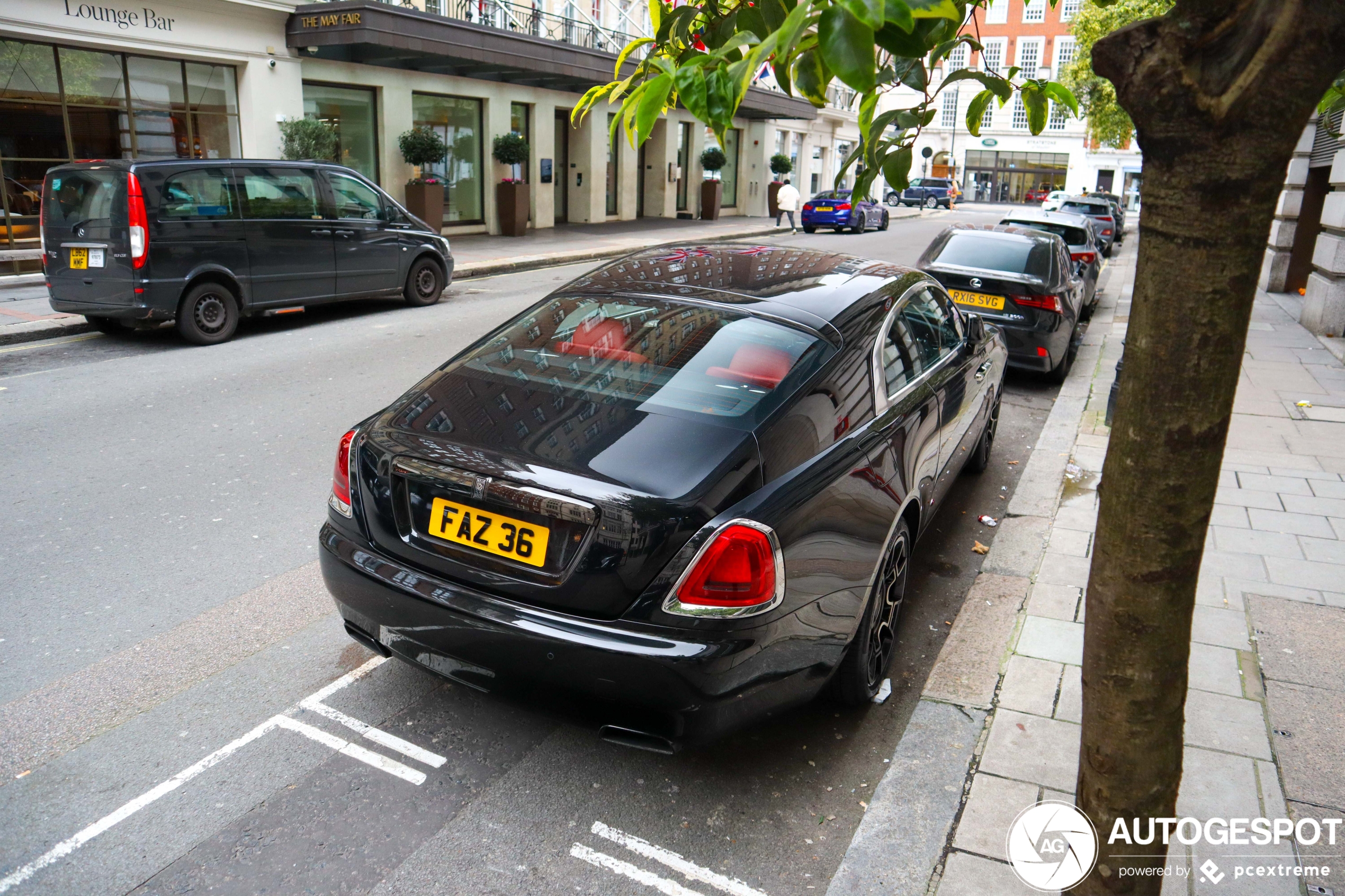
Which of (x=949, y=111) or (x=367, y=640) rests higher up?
(x=949, y=111)

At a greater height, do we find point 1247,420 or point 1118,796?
point 1118,796

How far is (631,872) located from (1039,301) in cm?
770

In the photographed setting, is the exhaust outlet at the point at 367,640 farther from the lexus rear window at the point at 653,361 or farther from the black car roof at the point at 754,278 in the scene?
the black car roof at the point at 754,278

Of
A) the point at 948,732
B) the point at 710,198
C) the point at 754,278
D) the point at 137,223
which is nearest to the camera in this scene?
the point at 948,732

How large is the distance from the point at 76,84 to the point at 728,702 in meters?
17.5

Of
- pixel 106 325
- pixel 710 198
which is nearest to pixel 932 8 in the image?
pixel 106 325

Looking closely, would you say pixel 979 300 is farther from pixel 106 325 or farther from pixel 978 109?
pixel 106 325

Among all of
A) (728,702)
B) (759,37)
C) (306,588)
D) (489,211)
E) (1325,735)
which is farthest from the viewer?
(489,211)

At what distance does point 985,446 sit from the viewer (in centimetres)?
672

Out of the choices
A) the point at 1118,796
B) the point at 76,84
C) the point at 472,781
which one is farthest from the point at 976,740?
the point at 76,84

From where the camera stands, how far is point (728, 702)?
9.77 ft

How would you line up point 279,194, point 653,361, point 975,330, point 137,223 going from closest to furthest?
point 653,361
point 975,330
point 137,223
point 279,194

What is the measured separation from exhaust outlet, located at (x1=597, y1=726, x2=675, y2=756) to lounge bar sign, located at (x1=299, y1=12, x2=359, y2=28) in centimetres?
1801

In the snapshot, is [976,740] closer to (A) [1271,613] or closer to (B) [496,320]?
(A) [1271,613]
